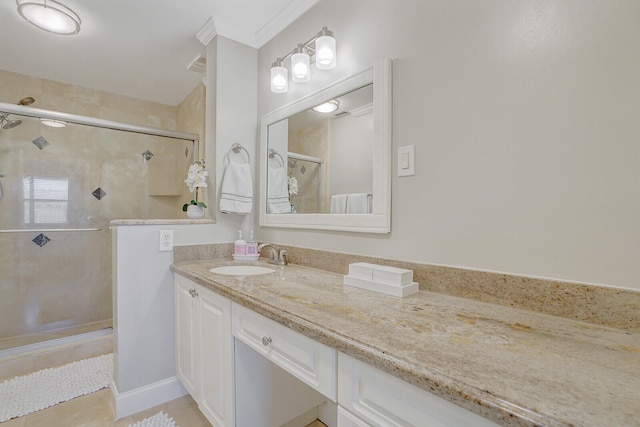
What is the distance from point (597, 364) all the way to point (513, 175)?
0.55m

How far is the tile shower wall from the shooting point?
8.14ft

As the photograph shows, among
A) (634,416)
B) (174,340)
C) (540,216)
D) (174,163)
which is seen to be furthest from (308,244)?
(174,163)

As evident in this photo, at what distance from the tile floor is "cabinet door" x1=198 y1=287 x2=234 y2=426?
309 millimetres

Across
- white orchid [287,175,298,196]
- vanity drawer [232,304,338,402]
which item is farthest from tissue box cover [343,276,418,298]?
white orchid [287,175,298,196]

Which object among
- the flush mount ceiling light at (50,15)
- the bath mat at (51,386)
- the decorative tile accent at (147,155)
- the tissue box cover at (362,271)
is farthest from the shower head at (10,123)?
the tissue box cover at (362,271)

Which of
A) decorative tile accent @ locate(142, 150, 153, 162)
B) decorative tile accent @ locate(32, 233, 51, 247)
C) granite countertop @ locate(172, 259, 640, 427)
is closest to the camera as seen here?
granite countertop @ locate(172, 259, 640, 427)

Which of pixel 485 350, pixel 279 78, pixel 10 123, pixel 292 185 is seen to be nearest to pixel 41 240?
pixel 10 123

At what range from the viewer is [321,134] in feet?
5.27

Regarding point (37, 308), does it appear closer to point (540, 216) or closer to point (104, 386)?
point (104, 386)

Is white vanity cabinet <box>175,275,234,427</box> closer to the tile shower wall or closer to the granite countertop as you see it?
the granite countertop

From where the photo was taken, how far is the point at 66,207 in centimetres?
271

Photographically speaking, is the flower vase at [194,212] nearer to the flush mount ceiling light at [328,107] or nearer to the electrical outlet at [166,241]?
the electrical outlet at [166,241]

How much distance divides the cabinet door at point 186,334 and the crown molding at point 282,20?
1608 millimetres

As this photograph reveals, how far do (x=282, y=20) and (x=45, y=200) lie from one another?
255cm
